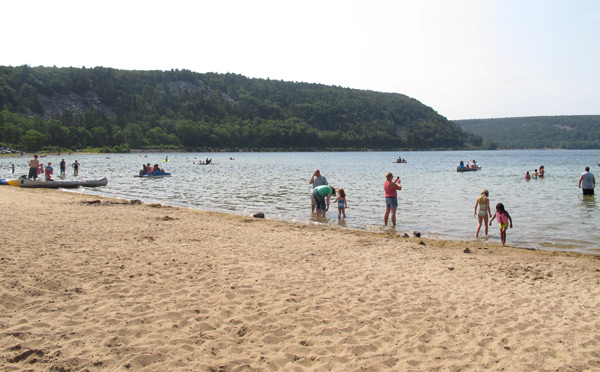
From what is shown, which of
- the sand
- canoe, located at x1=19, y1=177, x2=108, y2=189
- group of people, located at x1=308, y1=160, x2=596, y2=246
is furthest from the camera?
canoe, located at x1=19, y1=177, x2=108, y2=189

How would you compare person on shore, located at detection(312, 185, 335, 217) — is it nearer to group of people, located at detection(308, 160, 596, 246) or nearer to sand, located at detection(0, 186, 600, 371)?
group of people, located at detection(308, 160, 596, 246)

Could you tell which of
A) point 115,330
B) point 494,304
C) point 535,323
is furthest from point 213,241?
point 535,323

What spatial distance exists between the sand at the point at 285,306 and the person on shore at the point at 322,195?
17.7 ft

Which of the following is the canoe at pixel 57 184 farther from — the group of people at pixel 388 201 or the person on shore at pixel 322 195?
the person on shore at pixel 322 195

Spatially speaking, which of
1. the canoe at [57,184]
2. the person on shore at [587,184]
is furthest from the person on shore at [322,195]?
the canoe at [57,184]

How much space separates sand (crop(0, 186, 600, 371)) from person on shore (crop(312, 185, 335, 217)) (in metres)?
5.40

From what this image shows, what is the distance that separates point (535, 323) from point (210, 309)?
4344 mm

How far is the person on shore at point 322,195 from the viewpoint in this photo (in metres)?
16.0

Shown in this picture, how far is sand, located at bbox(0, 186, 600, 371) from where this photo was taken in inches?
186

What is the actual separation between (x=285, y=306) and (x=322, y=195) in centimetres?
1021

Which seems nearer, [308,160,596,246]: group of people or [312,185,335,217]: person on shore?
[308,160,596,246]: group of people

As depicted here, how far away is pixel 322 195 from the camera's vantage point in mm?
16250

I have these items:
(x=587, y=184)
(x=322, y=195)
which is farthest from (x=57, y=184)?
(x=587, y=184)

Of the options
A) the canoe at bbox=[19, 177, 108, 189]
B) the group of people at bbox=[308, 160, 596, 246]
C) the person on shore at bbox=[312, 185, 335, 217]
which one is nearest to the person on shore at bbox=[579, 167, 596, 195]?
the group of people at bbox=[308, 160, 596, 246]
